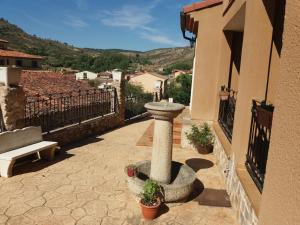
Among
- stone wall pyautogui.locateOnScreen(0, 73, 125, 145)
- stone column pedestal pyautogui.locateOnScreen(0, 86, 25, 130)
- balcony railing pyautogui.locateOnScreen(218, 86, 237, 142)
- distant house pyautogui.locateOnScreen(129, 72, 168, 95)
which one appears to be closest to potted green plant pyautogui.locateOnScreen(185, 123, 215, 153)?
balcony railing pyautogui.locateOnScreen(218, 86, 237, 142)

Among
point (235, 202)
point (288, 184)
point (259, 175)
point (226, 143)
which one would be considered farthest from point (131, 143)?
point (288, 184)

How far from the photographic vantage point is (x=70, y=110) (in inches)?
376

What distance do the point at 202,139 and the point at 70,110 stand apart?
4704mm

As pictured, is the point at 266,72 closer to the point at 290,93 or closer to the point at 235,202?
the point at 235,202

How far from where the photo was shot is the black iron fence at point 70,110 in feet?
25.6

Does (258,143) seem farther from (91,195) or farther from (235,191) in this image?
(91,195)

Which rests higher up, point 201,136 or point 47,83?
point 47,83

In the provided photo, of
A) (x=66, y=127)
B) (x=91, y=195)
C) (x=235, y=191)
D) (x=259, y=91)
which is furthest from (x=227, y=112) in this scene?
(x=66, y=127)

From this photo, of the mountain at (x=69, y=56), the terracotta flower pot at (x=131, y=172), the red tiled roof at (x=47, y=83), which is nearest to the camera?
the terracotta flower pot at (x=131, y=172)

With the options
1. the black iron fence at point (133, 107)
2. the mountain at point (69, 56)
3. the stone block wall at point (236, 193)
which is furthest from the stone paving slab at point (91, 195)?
the mountain at point (69, 56)

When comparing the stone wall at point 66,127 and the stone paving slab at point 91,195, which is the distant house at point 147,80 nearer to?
the stone wall at point 66,127

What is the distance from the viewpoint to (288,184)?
1.87 meters

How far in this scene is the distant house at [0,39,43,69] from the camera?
41.7 meters

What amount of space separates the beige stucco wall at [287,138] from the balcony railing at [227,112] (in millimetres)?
4594
